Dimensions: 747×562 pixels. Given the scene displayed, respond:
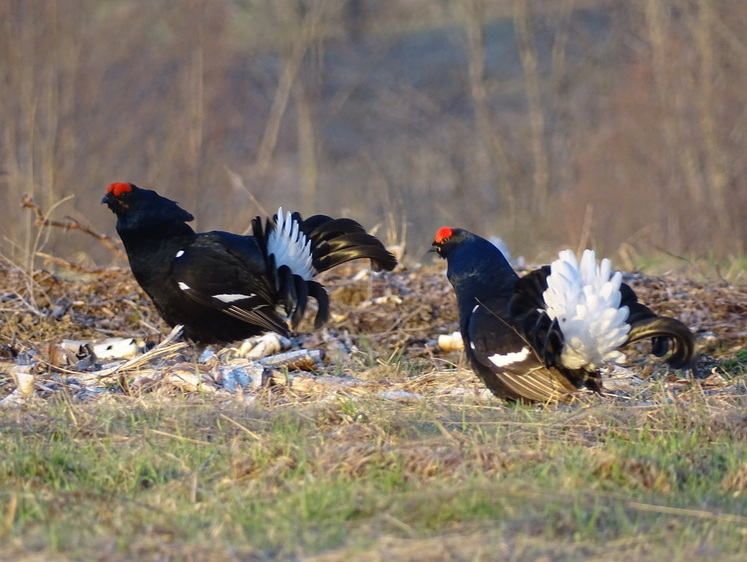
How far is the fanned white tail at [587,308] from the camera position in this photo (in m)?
4.32

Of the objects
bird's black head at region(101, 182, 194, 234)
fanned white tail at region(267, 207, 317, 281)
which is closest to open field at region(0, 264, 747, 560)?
fanned white tail at region(267, 207, 317, 281)

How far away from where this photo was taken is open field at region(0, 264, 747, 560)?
2984mm

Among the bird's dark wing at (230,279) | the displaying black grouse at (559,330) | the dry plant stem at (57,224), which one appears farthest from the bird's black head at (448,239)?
the dry plant stem at (57,224)

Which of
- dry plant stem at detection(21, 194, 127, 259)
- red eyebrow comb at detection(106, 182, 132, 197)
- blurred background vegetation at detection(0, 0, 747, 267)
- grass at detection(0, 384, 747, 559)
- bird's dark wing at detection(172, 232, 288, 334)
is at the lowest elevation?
grass at detection(0, 384, 747, 559)

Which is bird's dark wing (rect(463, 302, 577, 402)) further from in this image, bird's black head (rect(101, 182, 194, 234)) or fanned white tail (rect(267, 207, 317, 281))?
bird's black head (rect(101, 182, 194, 234))

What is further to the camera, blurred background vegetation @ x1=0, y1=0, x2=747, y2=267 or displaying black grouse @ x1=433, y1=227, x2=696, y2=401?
blurred background vegetation @ x1=0, y1=0, x2=747, y2=267

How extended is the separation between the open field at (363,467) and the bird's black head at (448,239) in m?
0.59

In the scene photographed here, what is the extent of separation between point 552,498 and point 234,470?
41.0 inches

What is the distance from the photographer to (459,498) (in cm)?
322

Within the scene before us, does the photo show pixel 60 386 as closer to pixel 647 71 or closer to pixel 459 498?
pixel 459 498

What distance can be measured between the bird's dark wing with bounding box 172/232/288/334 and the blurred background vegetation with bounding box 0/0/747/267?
9.48 feet

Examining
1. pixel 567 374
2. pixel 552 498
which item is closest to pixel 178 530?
pixel 552 498

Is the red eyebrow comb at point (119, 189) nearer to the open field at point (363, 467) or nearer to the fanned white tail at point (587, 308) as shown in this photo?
the open field at point (363, 467)

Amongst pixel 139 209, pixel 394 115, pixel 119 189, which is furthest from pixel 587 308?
pixel 394 115
